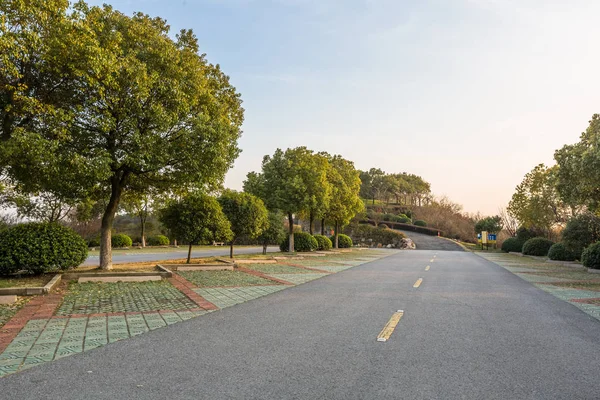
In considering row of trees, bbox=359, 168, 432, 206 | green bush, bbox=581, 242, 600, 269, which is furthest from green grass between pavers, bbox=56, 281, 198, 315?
row of trees, bbox=359, 168, 432, 206

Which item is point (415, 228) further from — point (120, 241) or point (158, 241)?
point (120, 241)

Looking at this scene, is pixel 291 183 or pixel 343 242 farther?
pixel 343 242

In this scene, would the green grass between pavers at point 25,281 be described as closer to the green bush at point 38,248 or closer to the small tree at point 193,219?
the green bush at point 38,248

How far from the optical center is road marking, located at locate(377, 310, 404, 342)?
19.5 feet

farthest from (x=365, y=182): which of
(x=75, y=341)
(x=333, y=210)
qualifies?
(x=75, y=341)

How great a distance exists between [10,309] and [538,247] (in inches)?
1262

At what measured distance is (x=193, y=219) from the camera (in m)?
16.2

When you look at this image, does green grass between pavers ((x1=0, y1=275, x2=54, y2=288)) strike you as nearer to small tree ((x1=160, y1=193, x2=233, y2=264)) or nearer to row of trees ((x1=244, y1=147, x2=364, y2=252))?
small tree ((x1=160, y1=193, x2=233, y2=264))

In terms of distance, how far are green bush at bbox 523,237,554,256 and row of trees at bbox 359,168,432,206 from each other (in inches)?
2264

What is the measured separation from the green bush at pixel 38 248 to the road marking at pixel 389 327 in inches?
354

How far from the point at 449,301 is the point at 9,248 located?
10.8 m

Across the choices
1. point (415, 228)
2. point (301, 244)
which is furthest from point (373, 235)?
point (301, 244)

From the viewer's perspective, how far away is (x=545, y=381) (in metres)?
4.29

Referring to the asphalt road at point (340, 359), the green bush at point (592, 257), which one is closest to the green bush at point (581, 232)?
the green bush at point (592, 257)
